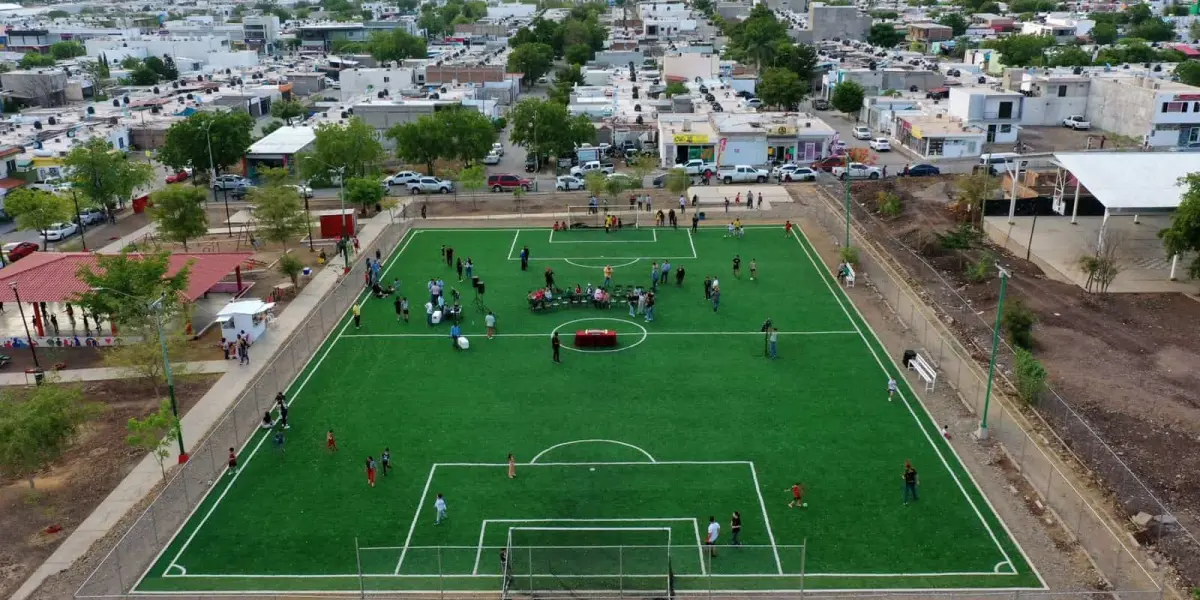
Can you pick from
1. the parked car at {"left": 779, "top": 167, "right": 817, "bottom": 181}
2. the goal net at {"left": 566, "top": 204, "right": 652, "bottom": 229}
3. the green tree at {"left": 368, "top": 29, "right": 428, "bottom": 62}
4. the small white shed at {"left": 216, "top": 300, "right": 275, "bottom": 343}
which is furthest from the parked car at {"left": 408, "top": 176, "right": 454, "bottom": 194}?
the green tree at {"left": 368, "top": 29, "right": 428, "bottom": 62}

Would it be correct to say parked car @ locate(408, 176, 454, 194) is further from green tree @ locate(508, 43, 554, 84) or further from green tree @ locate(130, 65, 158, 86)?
green tree @ locate(130, 65, 158, 86)

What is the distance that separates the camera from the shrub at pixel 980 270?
45.7 meters

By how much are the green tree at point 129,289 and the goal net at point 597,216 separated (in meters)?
26.1

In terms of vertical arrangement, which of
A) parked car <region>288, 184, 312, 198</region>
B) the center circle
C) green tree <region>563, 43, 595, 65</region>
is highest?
green tree <region>563, 43, 595, 65</region>

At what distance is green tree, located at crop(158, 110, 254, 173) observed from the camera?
69438 millimetres

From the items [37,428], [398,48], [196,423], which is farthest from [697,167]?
[398,48]

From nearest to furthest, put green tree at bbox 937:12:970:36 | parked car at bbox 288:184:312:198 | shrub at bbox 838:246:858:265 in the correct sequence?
shrub at bbox 838:246:858:265 → parked car at bbox 288:184:312:198 → green tree at bbox 937:12:970:36

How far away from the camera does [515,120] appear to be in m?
76.2

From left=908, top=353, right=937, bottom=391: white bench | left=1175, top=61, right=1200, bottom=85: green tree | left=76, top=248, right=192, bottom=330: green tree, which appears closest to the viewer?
left=908, top=353, right=937, bottom=391: white bench

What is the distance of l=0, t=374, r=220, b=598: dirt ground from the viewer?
995 inches

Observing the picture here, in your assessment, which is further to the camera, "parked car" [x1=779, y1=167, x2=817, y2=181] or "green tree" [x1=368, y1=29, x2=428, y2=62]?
"green tree" [x1=368, y1=29, x2=428, y2=62]

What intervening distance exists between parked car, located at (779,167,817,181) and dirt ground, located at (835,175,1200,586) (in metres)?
16.7

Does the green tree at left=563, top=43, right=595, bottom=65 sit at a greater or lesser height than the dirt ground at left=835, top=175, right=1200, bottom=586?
greater

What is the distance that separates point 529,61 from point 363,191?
71631mm
